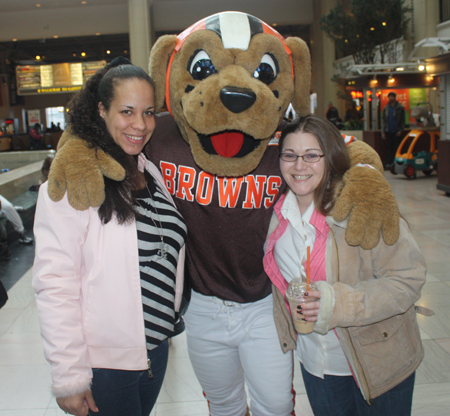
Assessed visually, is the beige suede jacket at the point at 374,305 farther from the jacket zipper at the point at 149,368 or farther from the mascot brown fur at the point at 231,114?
the jacket zipper at the point at 149,368

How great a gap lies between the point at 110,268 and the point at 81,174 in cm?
37

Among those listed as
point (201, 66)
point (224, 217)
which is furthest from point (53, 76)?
point (224, 217)

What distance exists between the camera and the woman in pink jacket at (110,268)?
163 centimetres

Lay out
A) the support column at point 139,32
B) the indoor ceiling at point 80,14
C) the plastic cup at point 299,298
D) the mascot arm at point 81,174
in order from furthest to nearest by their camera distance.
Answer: the indoor ceiling at point 80,14
the support column at point 139,32
the plastic cup at point 299,298
the mascot arm at point 81,174

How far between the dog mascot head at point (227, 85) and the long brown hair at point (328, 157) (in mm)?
159

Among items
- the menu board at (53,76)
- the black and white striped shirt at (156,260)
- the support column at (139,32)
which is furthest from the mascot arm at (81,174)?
the menu board at (53,76)

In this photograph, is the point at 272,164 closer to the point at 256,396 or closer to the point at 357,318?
the point at 357,318

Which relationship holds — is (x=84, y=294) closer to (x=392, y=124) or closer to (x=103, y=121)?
(x=103, y=121)

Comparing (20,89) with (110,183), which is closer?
(110,183)

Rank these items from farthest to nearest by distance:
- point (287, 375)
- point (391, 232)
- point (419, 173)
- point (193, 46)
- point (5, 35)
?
point (5, 35) < point (419, 173) < point (287, 375) < point (193, 46) < point (391, 232)

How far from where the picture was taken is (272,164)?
2.16m

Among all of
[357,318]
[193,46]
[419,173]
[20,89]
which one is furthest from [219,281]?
[20,89]

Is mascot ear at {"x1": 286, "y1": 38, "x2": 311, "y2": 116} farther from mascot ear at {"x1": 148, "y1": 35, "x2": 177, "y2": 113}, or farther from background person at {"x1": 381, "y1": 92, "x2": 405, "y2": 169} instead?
background person at {"x1": 381, "y1": 92, "x2": 405, "y2": 169}

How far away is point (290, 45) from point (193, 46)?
49 centimetres
